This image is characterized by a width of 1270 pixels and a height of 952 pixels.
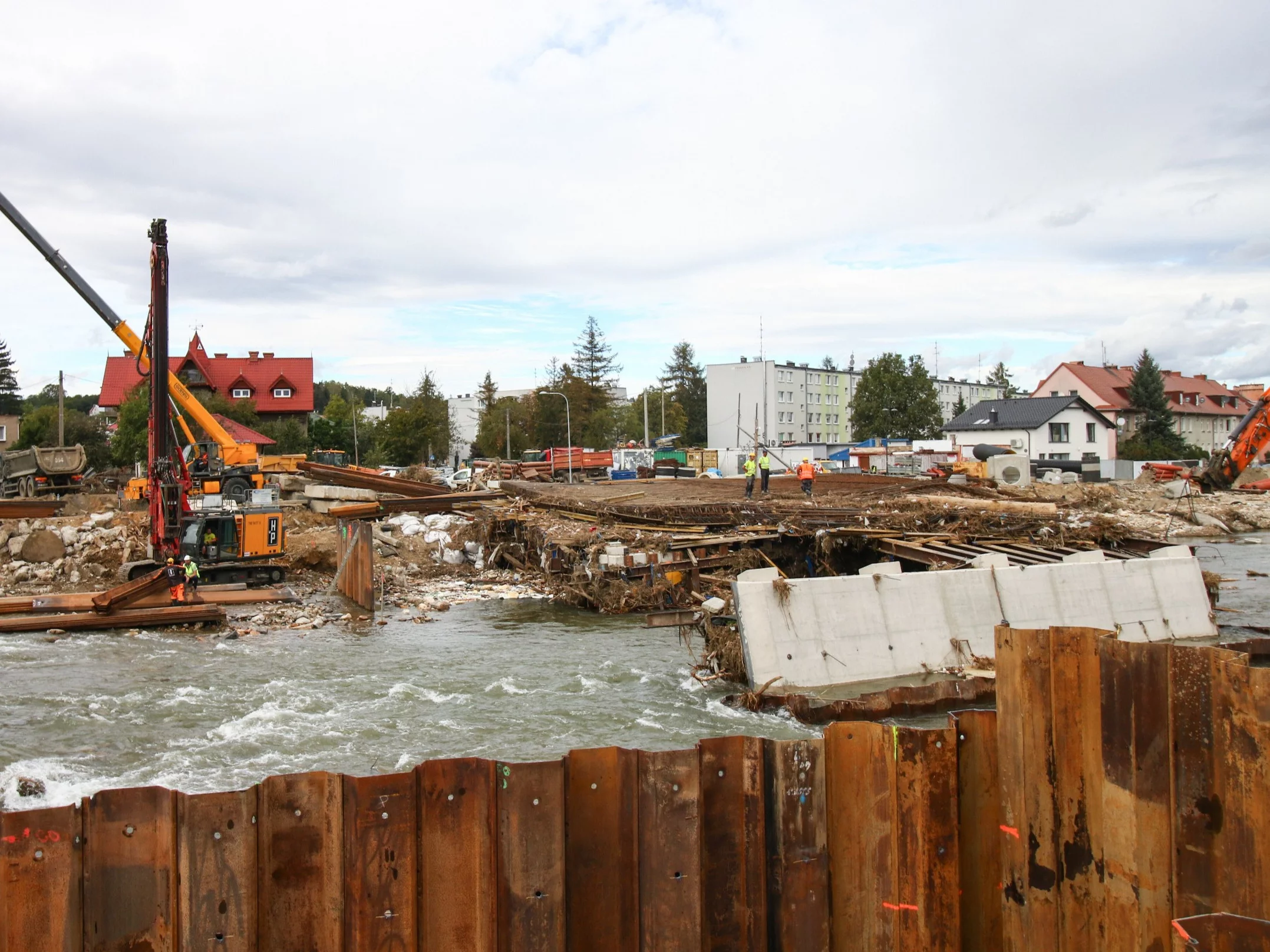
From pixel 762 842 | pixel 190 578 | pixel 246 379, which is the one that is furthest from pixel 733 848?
pixel 246 379

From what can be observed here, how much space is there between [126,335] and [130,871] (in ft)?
84.8

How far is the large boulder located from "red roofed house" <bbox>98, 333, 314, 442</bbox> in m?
41.6

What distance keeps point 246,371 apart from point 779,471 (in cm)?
3981

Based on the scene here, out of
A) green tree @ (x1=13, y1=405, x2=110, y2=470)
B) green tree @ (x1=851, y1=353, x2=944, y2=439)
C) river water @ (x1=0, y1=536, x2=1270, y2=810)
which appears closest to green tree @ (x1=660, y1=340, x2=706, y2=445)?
green tree @ (x1=851, y1=353, x2=944, y2=439)

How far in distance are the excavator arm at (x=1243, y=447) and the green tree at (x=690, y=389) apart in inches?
3059

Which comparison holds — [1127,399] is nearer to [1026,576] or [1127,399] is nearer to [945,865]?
[1026,576]

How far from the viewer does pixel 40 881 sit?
11.9ft

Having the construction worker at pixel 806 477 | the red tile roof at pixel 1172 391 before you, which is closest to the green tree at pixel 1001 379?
the red tile roof at pixel 1172 391

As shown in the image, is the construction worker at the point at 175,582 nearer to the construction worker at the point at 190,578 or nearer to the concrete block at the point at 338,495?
the construction worker at the point at 190,578

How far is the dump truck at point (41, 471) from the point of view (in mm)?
40031

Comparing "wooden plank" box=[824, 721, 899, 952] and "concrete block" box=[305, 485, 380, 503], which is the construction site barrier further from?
"concrete block" box=[305, 485, 380, 503]

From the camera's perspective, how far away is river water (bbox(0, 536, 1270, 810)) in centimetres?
1112

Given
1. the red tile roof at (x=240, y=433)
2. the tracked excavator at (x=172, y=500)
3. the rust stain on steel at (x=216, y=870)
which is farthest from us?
the red tile roof at (x=240, y=433)

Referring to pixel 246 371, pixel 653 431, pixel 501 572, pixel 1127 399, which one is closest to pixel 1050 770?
pixel 501 572
